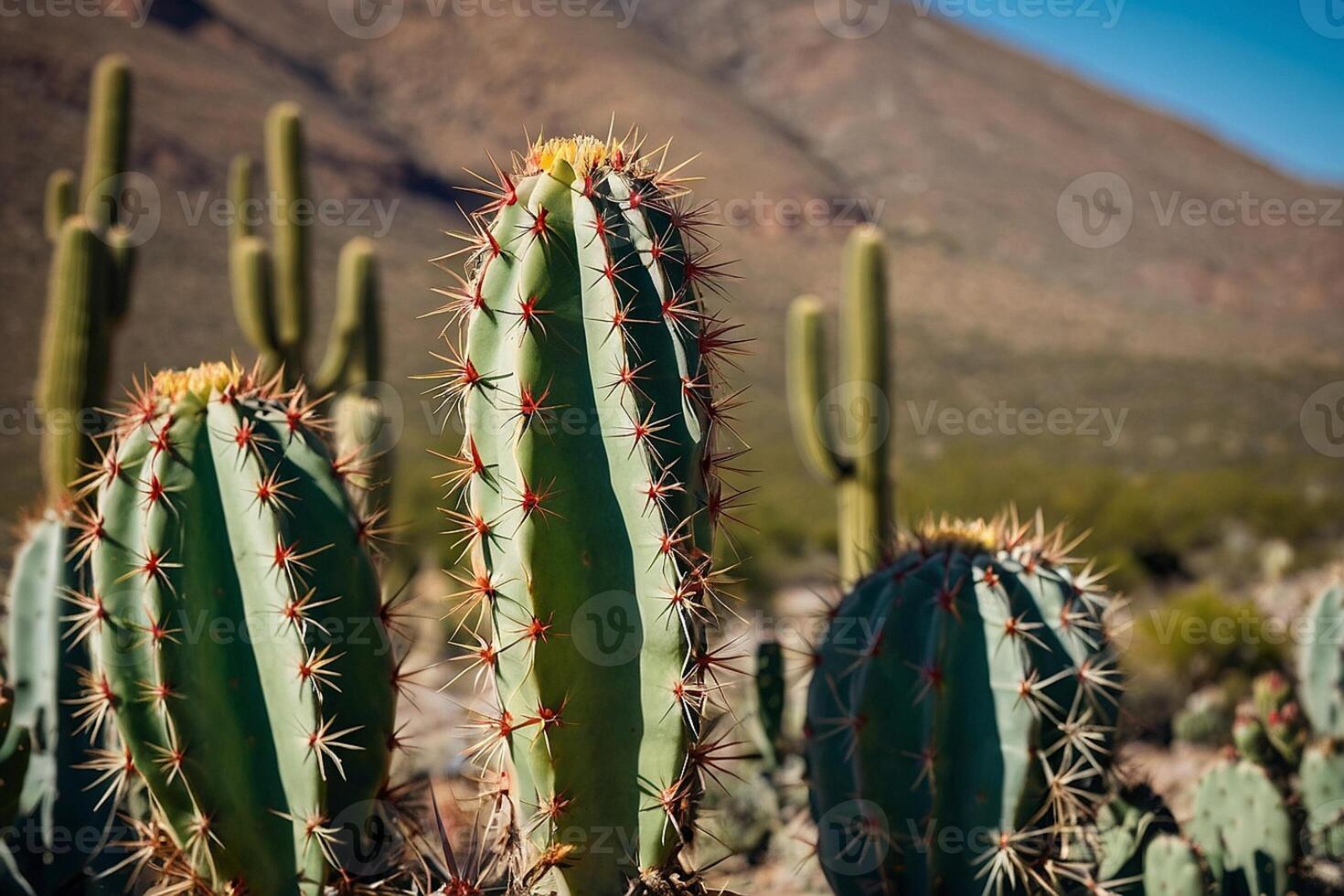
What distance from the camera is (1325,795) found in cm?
463

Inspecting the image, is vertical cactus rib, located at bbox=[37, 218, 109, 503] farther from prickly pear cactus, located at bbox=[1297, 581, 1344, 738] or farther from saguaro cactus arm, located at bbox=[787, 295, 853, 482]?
prickly pear cactus, located at bbox=[1297, 581, 1344, 738]

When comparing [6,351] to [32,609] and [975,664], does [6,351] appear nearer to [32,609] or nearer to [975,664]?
[32,609]

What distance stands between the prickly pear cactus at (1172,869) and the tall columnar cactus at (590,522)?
1572 mm

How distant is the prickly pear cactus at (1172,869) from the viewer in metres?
3.29

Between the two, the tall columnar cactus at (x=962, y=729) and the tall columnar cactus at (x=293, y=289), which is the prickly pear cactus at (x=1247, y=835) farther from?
the tall columnar cactus at (x=293, y=289)

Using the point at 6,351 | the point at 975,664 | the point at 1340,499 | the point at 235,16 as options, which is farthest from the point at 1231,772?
the point at 235,16

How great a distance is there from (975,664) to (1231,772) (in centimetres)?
147

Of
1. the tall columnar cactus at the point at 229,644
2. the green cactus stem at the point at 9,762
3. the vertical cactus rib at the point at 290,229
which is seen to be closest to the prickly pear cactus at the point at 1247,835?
the tall columnar cactus at the point at 229,644

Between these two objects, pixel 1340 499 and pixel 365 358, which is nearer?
pixel 365 358

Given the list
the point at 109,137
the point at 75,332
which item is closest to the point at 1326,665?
the point at 75,332

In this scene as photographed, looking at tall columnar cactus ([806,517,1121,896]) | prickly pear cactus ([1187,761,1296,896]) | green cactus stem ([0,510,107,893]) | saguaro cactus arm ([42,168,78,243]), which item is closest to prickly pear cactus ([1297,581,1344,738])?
prickly pear cactus ([1187,761,1296,896])

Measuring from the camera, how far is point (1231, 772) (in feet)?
13.1

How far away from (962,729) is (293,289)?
8433mm

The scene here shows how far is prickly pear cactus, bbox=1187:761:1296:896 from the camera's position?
3.86 m
